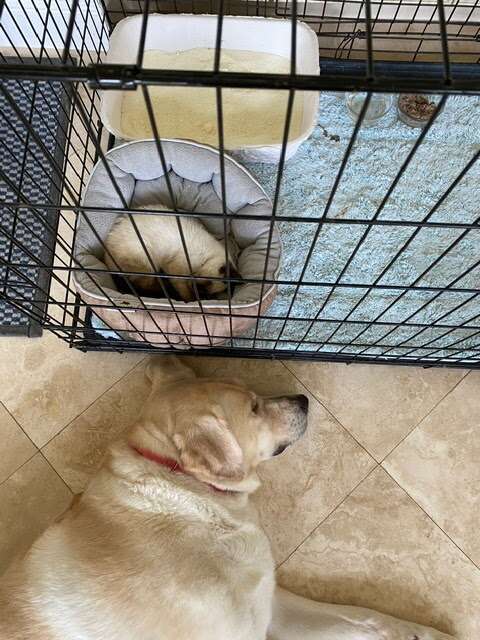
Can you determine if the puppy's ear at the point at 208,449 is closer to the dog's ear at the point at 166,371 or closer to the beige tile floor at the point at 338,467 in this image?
the dog's ear at the point at 166,371

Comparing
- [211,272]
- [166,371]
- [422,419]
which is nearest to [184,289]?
[211,272]

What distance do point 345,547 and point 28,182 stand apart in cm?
165

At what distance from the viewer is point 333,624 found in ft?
4.87

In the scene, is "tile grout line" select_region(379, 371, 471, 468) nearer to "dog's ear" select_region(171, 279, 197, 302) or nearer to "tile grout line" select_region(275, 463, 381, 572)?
"tile grout line" select_region(275, 463, 381, 572)

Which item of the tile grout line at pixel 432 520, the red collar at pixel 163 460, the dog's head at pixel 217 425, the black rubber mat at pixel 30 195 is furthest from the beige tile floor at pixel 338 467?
the red collar at pixel 163 460

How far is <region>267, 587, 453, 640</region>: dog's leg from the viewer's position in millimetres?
1474

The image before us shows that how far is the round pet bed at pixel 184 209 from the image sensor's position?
4.68 feet

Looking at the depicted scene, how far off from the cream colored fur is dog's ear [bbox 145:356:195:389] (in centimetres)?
21

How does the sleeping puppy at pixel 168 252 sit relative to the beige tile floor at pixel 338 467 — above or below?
above

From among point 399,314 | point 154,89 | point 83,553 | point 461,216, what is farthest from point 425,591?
point 154,89

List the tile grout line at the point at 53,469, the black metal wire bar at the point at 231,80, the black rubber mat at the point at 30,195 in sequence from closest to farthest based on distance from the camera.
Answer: the black metal wire bar at the point at 231,80
the tile grout line at the point at 53,469
the black rubber mat at the point at 30,195

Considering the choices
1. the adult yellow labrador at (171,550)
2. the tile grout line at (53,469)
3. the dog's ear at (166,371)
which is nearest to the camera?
the adult yellow labrador at (171,550)

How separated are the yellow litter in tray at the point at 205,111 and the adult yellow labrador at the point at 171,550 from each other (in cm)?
90

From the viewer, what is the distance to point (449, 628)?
1.56 meters
